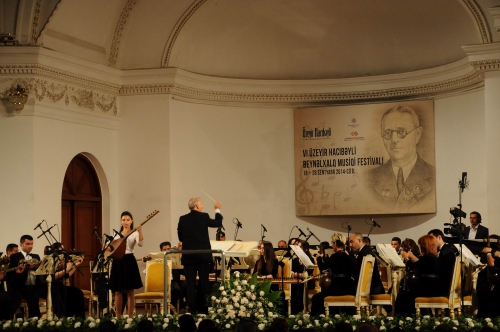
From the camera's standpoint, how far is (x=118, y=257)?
421 inches

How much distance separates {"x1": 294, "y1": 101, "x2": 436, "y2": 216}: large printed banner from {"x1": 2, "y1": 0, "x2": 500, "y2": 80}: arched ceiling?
903 mm

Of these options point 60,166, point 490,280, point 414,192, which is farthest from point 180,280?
point 490,280

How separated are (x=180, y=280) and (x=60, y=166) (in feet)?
8.97

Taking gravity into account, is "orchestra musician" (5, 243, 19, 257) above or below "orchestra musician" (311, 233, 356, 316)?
above

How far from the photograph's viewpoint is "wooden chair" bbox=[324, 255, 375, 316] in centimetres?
1026

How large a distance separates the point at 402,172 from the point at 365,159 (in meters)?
0.77

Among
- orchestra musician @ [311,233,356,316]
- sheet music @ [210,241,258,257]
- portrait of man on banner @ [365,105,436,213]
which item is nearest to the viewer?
sheet music @ [210,241,258,257]

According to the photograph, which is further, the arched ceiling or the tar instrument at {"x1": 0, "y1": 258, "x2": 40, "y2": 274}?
the arched ceiling

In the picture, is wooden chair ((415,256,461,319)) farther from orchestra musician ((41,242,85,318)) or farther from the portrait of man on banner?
the portrait of man on banner

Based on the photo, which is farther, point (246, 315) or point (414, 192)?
point (414, 192)

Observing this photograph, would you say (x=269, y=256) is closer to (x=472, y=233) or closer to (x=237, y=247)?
(x=237, y=247)

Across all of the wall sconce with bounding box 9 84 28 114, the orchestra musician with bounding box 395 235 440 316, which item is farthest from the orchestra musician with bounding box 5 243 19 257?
the orchestra musician with bounding box 395 235 440 316

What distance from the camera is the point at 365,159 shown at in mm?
15969

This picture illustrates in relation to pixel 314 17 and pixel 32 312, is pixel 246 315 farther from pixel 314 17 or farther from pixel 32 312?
pixel 314 17
